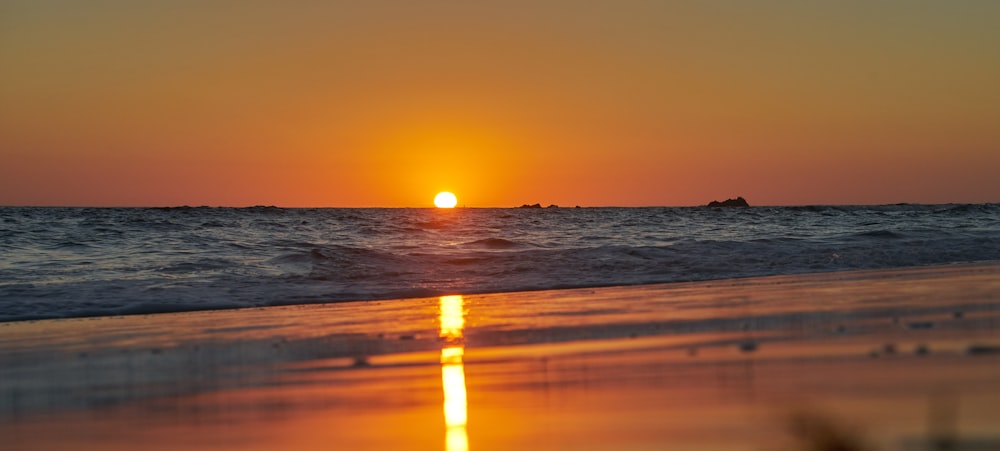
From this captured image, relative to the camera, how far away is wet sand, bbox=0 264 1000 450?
10.5 ft

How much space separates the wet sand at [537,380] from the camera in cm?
321

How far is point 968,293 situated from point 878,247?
10.4 m

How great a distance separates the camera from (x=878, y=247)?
17812mm

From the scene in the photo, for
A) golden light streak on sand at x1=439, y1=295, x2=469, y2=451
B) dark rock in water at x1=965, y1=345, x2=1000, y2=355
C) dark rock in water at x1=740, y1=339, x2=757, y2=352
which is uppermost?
dark rock in water at x1=965, y1=345, x2=1000, y2=355

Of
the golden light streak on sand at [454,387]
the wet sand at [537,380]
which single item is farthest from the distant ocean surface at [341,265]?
the golden light streak on sand at [454,387]

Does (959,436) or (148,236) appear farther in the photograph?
(148,236)

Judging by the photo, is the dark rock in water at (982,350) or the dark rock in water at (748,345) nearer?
the dark rock in water at (982,350)

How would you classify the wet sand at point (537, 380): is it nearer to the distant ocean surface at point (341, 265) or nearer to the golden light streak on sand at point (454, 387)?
the golden light streak on sand at point (454, 387)

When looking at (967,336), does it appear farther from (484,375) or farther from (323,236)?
(323,236)

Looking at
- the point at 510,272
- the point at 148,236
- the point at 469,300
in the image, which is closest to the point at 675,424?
the point at 469,300

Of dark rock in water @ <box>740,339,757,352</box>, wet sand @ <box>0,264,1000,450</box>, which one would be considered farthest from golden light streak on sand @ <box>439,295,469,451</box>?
dark rock in water @ <box>740,339,757,352</box>

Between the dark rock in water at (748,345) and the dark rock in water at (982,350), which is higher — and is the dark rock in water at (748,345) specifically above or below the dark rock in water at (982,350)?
below

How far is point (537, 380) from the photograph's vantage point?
4.42 metres

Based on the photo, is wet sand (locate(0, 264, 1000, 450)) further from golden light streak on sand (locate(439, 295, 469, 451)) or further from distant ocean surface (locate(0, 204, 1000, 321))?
distant ocean surface (locate(0, 204, 1000, 321))
